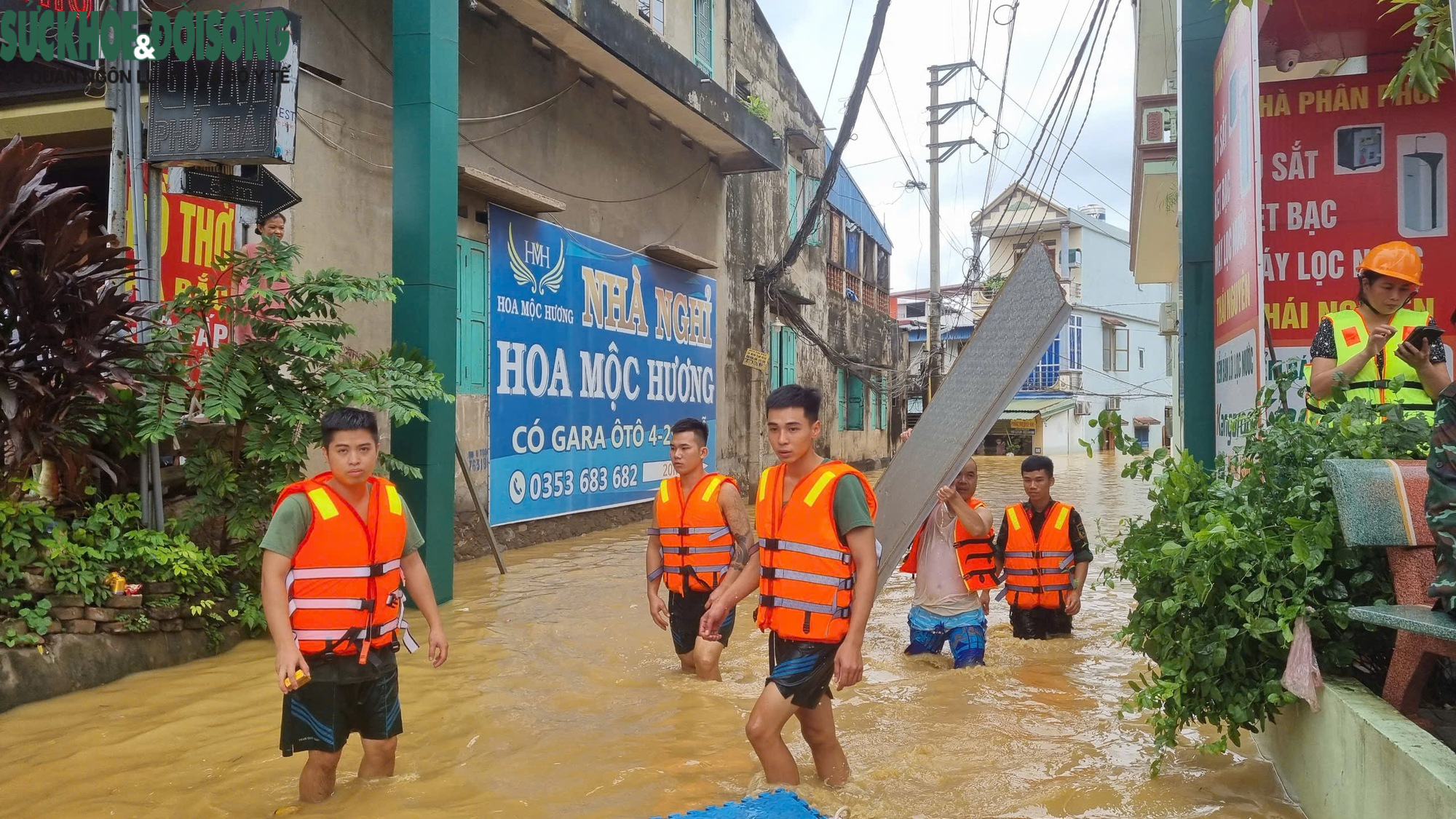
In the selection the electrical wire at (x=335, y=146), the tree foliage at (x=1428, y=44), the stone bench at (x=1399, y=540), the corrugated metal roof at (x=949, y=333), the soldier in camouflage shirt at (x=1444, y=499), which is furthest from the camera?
the corrugated metal roof at (x=949, y=333)

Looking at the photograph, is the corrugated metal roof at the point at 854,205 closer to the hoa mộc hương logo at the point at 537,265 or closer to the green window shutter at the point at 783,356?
the green window shutter at the point at 783,356

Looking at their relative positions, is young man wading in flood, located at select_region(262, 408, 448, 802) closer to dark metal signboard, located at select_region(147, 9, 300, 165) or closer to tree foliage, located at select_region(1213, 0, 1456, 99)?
dark metal signboard, located at select_region(147, 9, 300, 165)

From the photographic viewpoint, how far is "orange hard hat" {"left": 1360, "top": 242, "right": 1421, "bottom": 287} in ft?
14.7

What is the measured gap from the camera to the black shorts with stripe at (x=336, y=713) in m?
3.89

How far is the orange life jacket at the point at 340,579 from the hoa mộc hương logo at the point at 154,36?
423 centimetres

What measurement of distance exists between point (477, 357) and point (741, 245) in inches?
356

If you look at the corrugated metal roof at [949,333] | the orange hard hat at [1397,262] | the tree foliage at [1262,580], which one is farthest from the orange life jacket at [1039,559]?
the corrugated metal roof at [949,333]

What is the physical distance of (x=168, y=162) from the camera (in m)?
6.80

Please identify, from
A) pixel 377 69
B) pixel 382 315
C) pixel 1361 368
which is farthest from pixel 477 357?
pixel 1361 368

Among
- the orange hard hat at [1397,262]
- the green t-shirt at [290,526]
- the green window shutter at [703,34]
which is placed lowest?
the green t-shirt at [290,526]

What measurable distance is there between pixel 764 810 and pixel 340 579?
1917 mm

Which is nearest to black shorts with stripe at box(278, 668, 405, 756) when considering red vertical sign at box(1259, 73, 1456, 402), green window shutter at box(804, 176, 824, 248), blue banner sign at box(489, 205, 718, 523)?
red vertical sign at box(1259, 73, 1456, 402)

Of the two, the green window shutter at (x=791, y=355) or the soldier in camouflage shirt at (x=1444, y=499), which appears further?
the green window shutter at (x=791, y=355)

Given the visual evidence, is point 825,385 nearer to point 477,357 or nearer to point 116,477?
point 477,357
